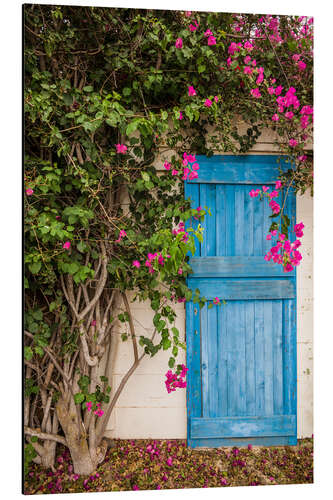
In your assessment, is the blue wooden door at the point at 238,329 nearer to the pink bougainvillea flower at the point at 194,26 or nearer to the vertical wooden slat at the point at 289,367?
the vertical wooden slat at the point at 289,367

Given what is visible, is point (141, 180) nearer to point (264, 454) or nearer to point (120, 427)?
point (120, 427)

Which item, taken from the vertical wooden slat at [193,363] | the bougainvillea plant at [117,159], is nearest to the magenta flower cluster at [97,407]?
the bougainvillea plant at [117,159]

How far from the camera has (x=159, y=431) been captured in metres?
1.65

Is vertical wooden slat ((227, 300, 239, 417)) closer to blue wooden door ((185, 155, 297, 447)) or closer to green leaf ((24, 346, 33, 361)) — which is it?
blue wooden door ((185, 155, 297, 447))

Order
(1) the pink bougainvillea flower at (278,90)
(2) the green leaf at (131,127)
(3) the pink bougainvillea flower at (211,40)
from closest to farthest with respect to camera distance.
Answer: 1. (2) the green leaf at (131,127)
2. (3) the pink bougainvillea flower at (211,40)
3. (1) the pink bougainvillea flower at (278,90)

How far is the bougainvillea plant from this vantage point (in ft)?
4.52

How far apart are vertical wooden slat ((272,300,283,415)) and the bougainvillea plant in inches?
12.0

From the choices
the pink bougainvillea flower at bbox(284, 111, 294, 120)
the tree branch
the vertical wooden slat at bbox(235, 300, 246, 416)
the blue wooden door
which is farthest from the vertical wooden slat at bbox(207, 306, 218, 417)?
the pink bougainvillea flower at bbox(284, 111, 294, 120)

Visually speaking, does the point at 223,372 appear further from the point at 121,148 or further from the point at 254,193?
the point at 121,148

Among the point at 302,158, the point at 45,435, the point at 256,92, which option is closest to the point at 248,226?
the point at 302,158

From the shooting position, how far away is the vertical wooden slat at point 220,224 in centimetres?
163

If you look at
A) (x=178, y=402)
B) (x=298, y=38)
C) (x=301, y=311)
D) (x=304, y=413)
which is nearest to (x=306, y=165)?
(x=298, y=38)

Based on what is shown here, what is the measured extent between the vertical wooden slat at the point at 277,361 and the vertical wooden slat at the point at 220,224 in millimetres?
406

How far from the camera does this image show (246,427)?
1.63 meters
